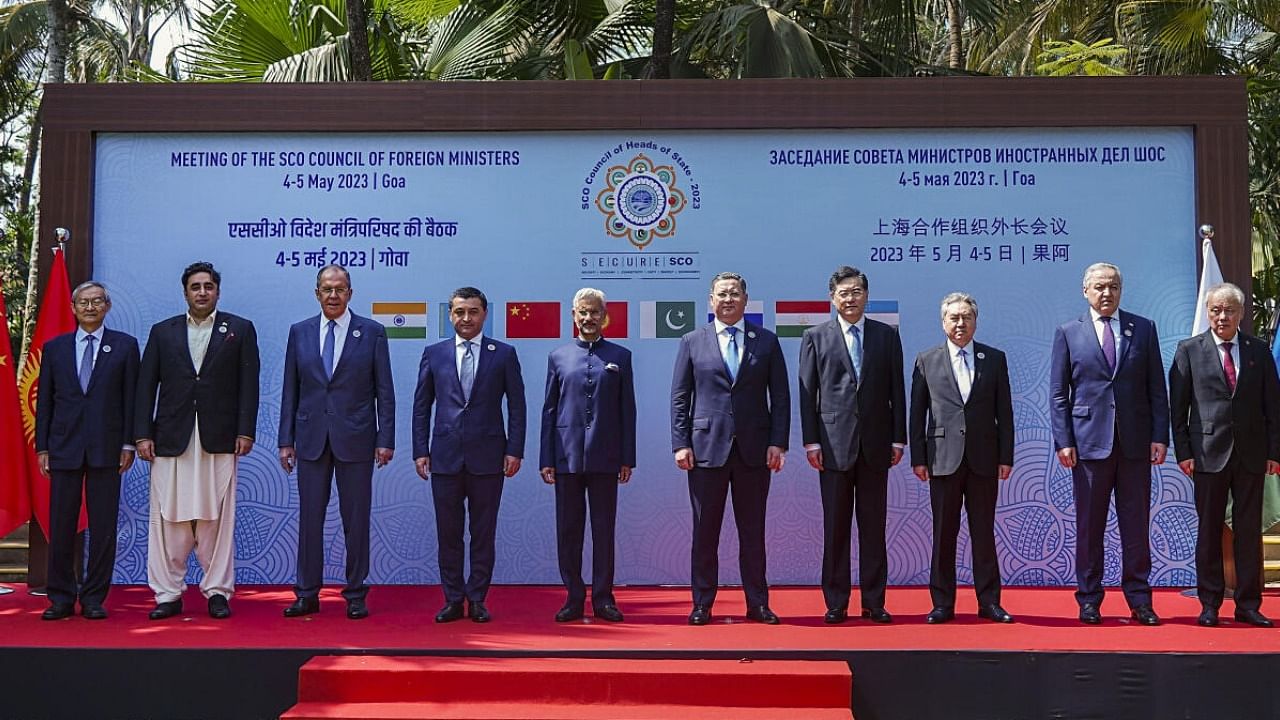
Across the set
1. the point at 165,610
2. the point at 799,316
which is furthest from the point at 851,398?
the point at 165,610

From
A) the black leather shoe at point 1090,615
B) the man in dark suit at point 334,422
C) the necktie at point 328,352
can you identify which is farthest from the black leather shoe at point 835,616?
the necktie at point 328,352

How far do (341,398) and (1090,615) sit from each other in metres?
3.29

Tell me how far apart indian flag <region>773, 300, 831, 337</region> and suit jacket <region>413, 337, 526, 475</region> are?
58.2 inches

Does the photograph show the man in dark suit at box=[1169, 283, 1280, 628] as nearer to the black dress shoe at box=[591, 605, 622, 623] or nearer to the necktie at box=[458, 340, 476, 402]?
the black dress shoe at box=[591, 605, 622, 623]

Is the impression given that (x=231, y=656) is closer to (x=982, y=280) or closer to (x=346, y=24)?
(x=982, y=280)

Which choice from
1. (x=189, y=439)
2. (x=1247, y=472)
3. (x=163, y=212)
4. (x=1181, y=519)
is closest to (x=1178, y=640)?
(x=1247, y=472)

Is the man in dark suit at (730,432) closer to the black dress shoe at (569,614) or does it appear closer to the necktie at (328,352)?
the black dress shoe at (569,614)

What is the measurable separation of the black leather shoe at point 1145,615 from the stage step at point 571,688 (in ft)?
4.85

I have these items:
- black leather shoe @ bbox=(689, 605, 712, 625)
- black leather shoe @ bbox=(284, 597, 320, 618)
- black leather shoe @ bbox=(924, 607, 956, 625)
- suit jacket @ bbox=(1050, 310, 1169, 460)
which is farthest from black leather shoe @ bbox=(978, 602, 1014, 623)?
black leather shoe @ bbox=(284, 597, 320, 618)

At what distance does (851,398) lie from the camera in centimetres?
500

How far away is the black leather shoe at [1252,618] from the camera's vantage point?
16.1 feet

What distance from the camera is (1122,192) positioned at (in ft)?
19.5

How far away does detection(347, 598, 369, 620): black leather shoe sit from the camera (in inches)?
200

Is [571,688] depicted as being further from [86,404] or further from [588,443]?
[86,404]
